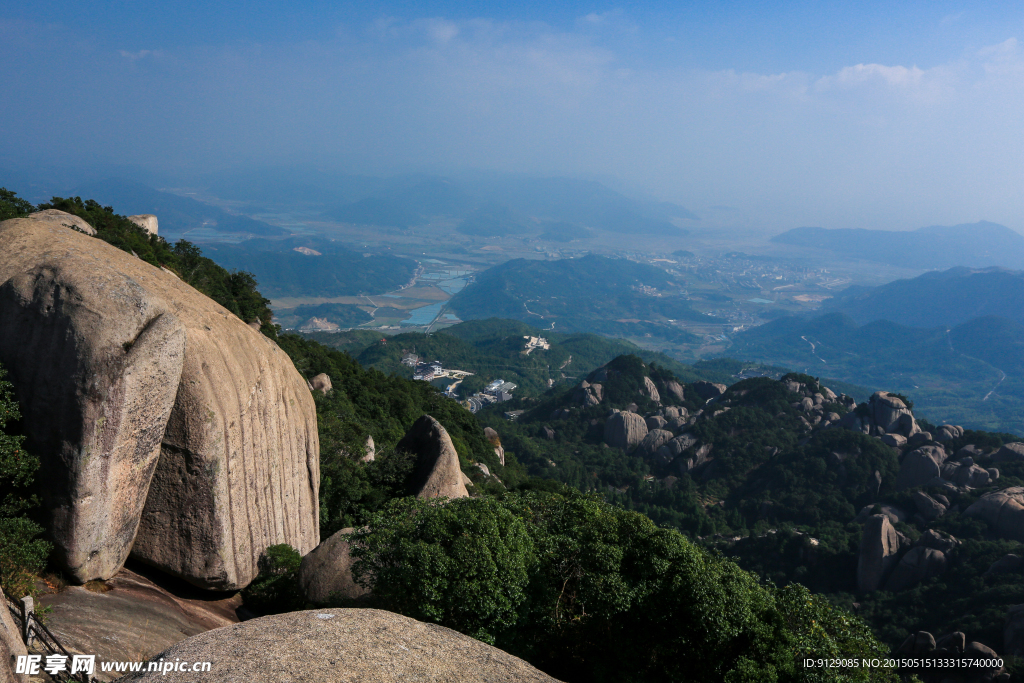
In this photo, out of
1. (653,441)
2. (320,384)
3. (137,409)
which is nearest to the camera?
(137,409)

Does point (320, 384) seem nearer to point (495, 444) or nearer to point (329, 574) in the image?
point (329, 574)

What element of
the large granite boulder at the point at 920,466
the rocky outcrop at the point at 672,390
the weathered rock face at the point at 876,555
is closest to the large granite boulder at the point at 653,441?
the rocky outcrop at the point at 672,390

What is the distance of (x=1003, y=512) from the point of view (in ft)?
172

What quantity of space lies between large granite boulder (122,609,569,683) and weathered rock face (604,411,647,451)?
8628 cm

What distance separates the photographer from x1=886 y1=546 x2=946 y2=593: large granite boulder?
154 feet

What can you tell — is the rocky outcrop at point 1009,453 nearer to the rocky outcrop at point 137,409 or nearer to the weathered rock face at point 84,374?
the rocky outcrop at point 137,409

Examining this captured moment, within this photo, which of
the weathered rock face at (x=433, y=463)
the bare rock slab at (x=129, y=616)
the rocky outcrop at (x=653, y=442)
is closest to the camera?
the bare rock slab at (x=129, y=616)

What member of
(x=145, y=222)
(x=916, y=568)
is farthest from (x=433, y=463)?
(x=916, y=568)

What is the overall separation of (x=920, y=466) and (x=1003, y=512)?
15215mm

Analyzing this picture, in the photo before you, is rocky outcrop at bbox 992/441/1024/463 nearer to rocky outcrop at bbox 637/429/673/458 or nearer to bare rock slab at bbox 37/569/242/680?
rocky outcrop at bbox 637/429/673/458

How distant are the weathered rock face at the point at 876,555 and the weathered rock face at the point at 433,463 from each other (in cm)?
4342

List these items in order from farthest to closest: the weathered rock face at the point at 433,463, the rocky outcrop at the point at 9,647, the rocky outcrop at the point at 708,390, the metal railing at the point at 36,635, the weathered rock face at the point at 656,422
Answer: the rocky outcrop at the point at 708,390 → the weathered rock face at the point at 656,422 → the weathered rock face at the point at 433,463 → the metal railing at the point at 36,635 → the rocky outcrop at the point at 9,647

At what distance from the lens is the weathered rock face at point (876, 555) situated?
49125mm

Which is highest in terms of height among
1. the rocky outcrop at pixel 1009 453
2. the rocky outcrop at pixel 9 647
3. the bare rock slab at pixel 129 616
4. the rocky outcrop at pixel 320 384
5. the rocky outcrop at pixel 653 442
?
the rocky outcrop at pixel 9 647
